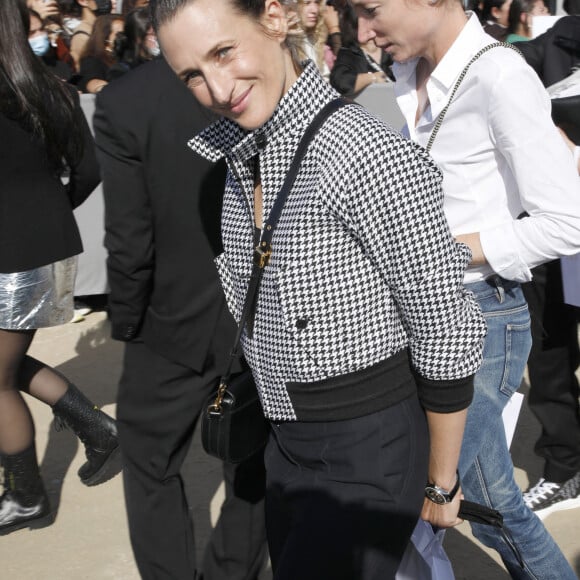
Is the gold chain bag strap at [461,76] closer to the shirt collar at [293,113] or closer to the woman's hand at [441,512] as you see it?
the shirt collar at [293,113]

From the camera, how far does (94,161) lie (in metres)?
3.49

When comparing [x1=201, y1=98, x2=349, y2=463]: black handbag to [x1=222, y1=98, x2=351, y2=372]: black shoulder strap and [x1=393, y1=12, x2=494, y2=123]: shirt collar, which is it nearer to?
[x1=222, y1=98, x2=351, y2=372]: black shoulder strap

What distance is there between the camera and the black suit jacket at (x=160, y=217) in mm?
2463

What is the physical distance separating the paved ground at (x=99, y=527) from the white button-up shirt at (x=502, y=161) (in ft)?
4.94

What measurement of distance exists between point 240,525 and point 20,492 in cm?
103

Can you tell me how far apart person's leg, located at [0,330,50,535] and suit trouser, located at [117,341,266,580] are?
0.73 meters

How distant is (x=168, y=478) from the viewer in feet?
9.23

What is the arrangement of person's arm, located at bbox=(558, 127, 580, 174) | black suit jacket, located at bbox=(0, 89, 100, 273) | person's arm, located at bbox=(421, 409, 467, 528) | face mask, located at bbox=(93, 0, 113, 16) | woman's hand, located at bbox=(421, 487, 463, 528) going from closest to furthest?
person's arm, located at bbox=(421, 409, 467, 528), woman's hand, located at bbox=(421, 487, 463, 528), person's arm, located at bbox=(558, 127, 580, 174), black suit jacket, located at bbox=(0, 89, 100, 273), face mask, located at bbox=(93, 0, 113, 16)

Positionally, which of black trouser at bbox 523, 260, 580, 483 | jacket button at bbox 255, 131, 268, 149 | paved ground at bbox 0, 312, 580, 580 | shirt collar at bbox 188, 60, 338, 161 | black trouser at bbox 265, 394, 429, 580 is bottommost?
paved ground at bbox 0, 312, 580, 580

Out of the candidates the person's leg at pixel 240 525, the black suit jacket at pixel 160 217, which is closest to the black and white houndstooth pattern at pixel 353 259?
the black suit jacket at pixel 160 217

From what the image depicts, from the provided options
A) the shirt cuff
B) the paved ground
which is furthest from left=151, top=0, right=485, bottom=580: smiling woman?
the paved ground

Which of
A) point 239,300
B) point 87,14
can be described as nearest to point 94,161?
point 239,300

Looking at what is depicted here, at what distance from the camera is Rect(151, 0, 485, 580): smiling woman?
159 cm

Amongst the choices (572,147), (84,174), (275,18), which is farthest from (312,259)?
(84,174)
